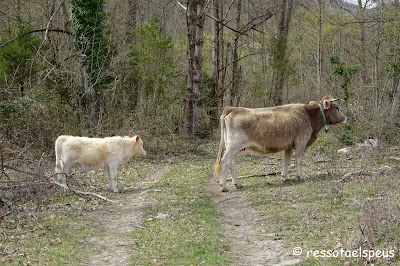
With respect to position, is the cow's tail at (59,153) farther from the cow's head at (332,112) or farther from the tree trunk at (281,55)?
the tree trunk at (281,55)

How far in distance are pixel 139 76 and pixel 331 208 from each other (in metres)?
17.1

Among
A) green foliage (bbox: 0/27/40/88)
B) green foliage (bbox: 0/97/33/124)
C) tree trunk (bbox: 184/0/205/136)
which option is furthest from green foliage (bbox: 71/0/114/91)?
tree trunk (bbox: 184/0/205/136)

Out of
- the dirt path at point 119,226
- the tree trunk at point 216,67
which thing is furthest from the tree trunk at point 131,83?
the dirt path at point 119,226

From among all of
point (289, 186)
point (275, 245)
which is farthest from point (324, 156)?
point (275, 245)

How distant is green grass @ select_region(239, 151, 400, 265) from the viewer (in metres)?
8.62

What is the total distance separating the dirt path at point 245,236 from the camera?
8961 millimetres

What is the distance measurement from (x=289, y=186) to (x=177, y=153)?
383 inches

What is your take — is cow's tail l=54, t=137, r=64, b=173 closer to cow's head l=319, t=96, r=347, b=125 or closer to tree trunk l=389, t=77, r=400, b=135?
cow's head l=319, t=96, r=347, b=125

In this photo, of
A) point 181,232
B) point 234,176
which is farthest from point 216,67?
point 181,232

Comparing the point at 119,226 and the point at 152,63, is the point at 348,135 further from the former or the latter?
the point at 119,226

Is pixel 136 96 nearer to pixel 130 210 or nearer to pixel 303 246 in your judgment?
pixel 130 210

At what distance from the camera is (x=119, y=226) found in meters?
11.2

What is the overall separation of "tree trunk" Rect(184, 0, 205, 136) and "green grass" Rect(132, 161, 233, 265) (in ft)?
39.4

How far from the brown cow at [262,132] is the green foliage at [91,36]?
31.4 ft
